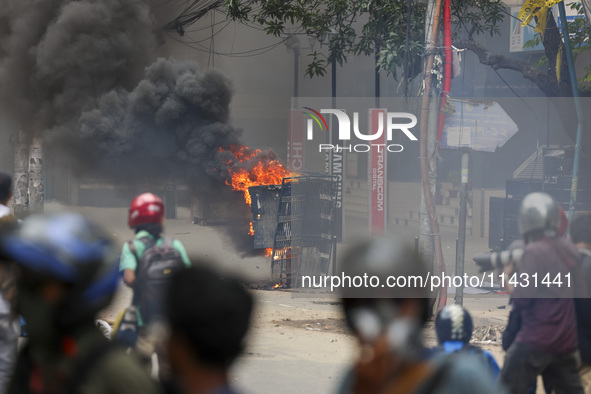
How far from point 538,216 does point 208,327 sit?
2.35 m

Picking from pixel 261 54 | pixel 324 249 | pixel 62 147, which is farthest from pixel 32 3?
pixel 324 249

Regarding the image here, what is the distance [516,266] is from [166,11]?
695 inches

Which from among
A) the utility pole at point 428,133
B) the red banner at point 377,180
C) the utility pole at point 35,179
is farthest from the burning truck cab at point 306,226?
the utility pole at point 35,179

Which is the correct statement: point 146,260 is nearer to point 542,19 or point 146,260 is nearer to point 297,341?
point 297,341

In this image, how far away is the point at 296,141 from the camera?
14.6 m

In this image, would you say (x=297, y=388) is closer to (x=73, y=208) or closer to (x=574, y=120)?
(x=574, y=120)

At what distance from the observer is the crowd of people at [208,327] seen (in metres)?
1.61

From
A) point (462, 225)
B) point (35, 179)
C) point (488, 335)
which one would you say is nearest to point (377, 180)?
point (462, 225)

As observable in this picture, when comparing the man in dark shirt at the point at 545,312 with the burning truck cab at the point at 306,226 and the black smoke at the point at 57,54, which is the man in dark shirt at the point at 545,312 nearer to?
the burning truck cab at the point at 306,226

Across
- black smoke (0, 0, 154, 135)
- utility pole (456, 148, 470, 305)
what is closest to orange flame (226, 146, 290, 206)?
black smoke (0, 0, 154, 135)

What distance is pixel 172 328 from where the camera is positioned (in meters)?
1.62

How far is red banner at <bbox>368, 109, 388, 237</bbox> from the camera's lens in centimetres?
1007

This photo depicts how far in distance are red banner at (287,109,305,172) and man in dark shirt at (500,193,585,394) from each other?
36.3ft

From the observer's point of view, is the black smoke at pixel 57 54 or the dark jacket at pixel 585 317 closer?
the dark jacket at pixel 585 317
